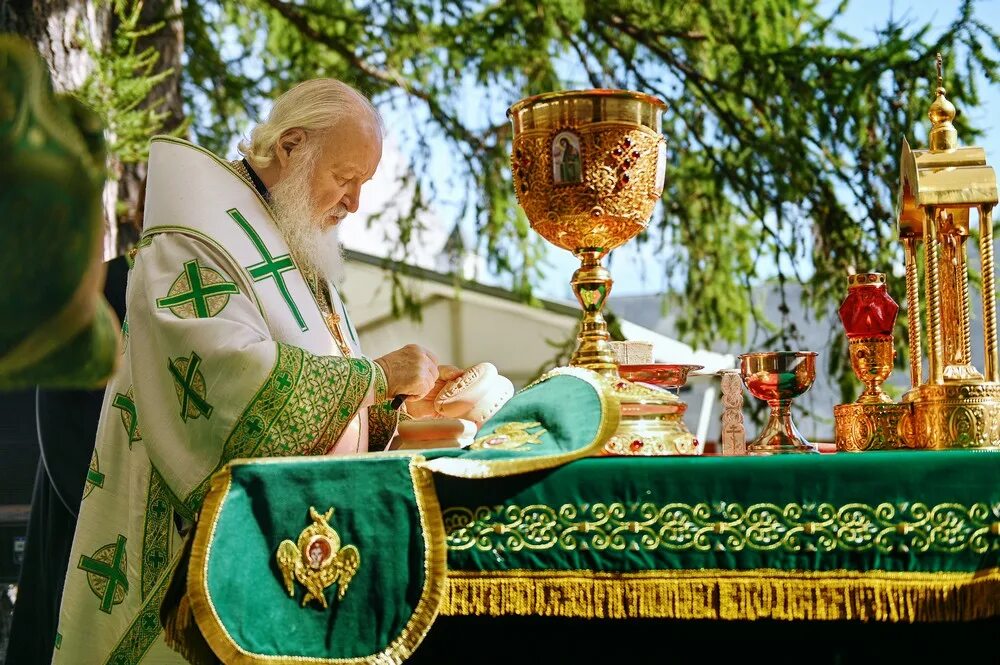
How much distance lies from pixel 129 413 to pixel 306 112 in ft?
2.85

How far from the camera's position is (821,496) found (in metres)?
1.50

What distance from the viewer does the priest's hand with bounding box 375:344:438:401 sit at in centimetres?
234

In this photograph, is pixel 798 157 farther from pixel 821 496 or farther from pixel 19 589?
pixel 821 496

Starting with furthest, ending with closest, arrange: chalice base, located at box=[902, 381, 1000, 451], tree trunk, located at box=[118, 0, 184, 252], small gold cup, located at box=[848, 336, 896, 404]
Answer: tree trunk, located at box=[118, 0, 184, 252]
small gold cup, located at box=[848, 336, 896, 404]
chalice base, located at box=[902, 381, 1000, 451]

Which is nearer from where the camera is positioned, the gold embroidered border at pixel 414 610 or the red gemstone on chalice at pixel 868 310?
the gold embroidered border at pixel 414 610

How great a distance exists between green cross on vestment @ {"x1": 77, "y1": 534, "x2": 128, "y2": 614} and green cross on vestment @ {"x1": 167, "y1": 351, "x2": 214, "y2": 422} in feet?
1.28

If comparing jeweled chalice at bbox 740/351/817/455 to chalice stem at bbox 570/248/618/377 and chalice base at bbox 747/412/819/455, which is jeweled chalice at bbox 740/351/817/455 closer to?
chalice base at bbox 747/412/819/455

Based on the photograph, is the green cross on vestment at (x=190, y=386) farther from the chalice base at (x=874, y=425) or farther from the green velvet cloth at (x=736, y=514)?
the chalice base at (x=874, y=425)

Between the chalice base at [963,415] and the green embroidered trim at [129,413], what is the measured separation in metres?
1.53

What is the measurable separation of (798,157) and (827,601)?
4646 millimetres

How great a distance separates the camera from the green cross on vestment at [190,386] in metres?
2.13

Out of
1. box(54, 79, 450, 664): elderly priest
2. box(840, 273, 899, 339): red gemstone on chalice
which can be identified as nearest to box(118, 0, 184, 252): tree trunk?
box(54, 79, 450, 664): elderly priest

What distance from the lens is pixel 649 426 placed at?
181cm

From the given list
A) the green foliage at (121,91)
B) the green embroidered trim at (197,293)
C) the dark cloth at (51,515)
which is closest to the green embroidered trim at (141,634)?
the green embroidered trim at (197,293)
